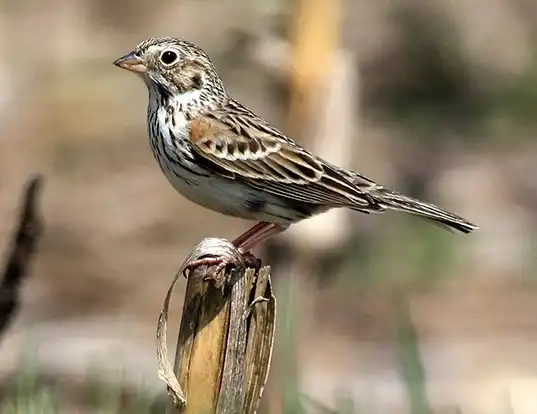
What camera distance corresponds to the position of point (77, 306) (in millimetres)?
9672

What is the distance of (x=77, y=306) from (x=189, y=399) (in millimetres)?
6274

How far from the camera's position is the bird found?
458cm

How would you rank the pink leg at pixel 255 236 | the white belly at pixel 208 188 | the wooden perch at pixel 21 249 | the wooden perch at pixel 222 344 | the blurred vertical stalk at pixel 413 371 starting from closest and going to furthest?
the wooden perch at pixel 222 344 < the blurred vertical stalk at pixel 413 371 < the pink leg at pixel 255 236 < the white belly at pixel 208 188 < the wooden perch at pixel 21 249

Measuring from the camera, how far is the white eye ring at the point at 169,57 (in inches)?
191

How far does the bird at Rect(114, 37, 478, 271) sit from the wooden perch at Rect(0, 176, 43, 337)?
43 centimetres

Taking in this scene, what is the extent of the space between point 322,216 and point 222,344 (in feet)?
11.8

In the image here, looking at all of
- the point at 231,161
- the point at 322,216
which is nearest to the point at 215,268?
the point at 231,161

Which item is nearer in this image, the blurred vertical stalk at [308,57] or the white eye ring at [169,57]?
the white eye ring at [169,57]

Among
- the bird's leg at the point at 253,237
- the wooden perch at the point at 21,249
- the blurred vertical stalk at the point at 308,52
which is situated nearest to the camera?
the bird's leg at the point at 253,237

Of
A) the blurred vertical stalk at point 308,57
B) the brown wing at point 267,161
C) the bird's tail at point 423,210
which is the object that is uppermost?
the blurred vertical stalk at point 308,57

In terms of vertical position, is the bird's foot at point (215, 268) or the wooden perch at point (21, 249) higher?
the wooden perch at point (21, 249)

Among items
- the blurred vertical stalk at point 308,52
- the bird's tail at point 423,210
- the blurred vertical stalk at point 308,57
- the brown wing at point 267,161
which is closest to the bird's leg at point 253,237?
the brown wing at point 267,161

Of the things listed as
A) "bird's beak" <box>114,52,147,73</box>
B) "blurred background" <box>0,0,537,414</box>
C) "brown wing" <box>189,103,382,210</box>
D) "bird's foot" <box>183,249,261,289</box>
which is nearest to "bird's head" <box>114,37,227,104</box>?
"bird's beak" <box>114,52,147,73</box>

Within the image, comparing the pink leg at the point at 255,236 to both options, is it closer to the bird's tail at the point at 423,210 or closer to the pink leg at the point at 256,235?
the pink leg at the point at 256,235
